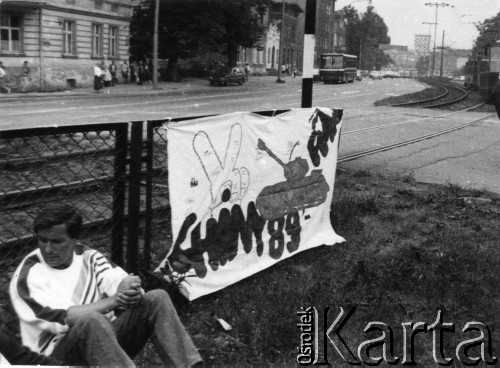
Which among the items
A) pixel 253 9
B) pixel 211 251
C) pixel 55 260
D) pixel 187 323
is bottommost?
pixel 187 323

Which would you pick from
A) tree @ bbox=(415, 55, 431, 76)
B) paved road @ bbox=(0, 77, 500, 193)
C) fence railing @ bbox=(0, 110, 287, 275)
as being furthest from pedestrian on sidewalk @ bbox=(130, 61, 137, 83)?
tree @ bbox=(415, 55, 431, 76)

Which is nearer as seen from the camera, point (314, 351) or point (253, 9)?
point (314, 351)

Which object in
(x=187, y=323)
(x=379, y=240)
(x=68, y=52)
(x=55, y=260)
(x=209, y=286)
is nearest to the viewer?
(x=55, y=260)

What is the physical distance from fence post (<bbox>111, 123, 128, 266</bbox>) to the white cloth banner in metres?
0.30

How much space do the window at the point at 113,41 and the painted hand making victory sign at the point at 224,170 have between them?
37.2 meters

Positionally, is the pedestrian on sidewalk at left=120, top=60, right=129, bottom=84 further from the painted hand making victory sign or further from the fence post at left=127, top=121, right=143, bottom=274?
the fence post at left=127, top=121, right=143, bottom=274

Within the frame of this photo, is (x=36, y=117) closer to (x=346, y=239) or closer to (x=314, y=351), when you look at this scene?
(x=346, y=239)

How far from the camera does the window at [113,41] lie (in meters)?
40.4

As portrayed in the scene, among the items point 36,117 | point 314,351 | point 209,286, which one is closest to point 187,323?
point 209,286

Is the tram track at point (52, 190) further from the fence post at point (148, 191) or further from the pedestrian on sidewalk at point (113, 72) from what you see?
the pedestrian on sidewalk at point (113, 72)

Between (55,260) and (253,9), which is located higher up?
(253,9)

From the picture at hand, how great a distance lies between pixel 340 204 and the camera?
745cm

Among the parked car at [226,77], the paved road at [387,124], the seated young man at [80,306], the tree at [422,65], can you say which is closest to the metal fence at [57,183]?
the seated young man at [80,306]

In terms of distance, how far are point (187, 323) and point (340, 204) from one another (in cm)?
347
